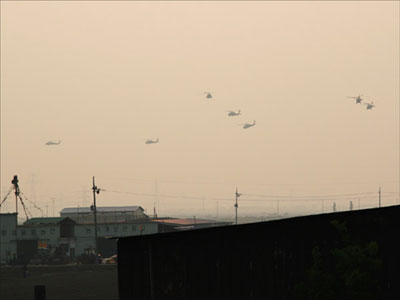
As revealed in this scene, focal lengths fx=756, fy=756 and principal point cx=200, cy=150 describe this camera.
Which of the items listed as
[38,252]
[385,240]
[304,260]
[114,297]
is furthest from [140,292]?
[38,252]

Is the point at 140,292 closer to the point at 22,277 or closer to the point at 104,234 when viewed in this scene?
the point at 22,277

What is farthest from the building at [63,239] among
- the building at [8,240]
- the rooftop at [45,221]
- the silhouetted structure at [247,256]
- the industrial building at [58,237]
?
the silhouetted structure at [247,256]

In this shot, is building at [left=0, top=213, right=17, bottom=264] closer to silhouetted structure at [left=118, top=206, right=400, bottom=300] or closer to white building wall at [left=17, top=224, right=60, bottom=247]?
white building wall at [left=17, top=224, right=60, bottom=247]

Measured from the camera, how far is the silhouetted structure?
19938 millimetres

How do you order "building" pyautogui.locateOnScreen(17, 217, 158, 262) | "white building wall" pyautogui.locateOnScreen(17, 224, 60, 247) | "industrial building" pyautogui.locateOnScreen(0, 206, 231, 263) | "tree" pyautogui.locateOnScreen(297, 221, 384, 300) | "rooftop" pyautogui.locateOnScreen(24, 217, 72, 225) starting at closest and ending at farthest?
"tree" pyautogui.locateOnScreen(297, 221, 384, 300), "industrial building" pyautogui.locateOnScreen(0, 206, 231, 263), "building" pyautogui.locateOnScreen(17, 217, 158, 262), "white building wall" pyautogui.locateOnScreen(17, 224, 60, 247), "rooftop" pyautogui.locateOnScreen(24, 217, 72, 225)

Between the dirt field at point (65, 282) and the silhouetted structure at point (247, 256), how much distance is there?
34686 millimetres

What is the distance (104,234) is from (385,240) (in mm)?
111272

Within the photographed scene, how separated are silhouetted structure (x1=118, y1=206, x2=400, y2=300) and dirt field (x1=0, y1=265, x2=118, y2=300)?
34686 mm

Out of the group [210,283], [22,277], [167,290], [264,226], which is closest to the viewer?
[264,226]

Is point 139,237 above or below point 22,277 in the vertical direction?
above

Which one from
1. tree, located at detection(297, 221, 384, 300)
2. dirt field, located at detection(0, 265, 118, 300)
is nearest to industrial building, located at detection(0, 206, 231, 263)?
dirt field, located at detection(0, 265, 118, 300)

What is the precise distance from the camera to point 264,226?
21.7 meters

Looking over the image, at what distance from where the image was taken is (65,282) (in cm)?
7819

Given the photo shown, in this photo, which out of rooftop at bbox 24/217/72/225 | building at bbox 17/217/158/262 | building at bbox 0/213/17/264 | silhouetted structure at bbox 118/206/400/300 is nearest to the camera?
silhouetted structure at bbox 118/206/400/300
